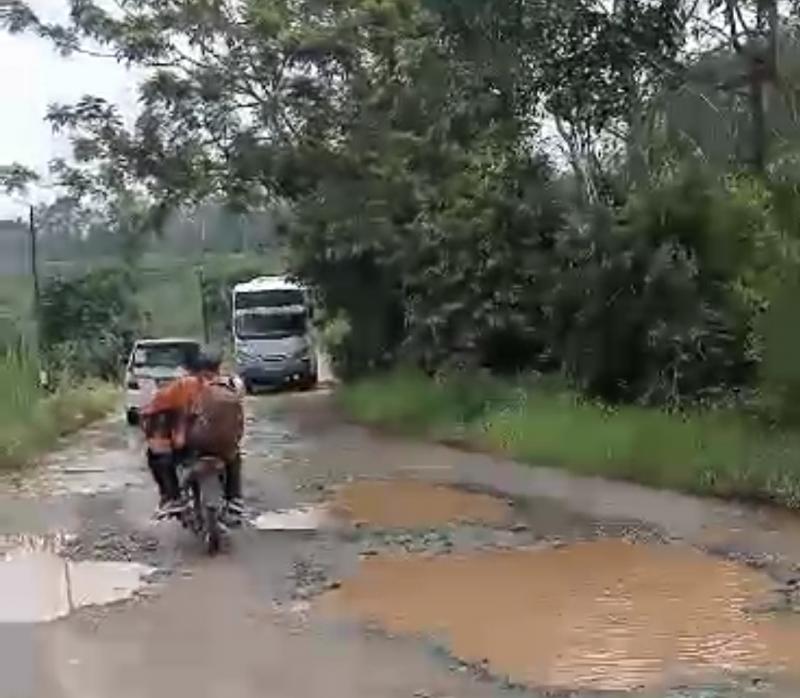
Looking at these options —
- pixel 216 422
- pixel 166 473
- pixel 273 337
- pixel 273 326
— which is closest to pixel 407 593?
pixel 216 422

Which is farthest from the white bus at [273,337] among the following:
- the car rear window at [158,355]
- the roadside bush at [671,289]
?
the roadside bush at [671,289]

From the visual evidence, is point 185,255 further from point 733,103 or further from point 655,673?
point 655,673

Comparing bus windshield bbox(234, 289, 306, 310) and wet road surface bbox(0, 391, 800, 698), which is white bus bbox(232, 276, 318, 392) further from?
wet road surface bbox(0, 391, 800, 698)

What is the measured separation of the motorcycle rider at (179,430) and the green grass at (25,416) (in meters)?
7.07

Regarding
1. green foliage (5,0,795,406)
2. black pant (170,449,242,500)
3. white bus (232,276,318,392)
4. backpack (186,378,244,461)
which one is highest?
green foliage (5,0,795,406)

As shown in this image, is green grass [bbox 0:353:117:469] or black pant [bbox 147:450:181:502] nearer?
black pant [bbox 147:450:181:502]

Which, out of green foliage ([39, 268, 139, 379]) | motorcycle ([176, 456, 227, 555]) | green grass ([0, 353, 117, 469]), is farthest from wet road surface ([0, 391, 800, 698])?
green foliage ([39, 268, 139, 379])

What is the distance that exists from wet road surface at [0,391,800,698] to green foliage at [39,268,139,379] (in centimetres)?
2345

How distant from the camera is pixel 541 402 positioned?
2112cm

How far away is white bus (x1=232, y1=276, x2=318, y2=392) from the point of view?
42062mm

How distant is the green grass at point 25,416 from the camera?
20531 millimetres

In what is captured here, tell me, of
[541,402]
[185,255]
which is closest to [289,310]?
[185,255]

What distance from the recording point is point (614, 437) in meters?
17.6

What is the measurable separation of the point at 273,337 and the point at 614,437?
82.3 feet
